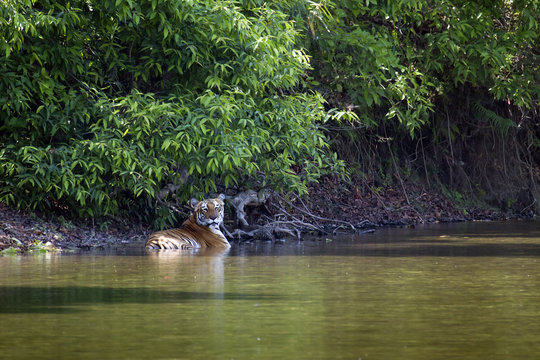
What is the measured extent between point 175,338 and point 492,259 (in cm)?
623

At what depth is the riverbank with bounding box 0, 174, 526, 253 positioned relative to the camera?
47.2ft

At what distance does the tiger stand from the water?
2.12 metres

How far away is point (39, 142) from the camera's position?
15.6 meters

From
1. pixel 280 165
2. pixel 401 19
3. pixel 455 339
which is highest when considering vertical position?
pixel 401 19

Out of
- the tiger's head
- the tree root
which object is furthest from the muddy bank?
the tree root

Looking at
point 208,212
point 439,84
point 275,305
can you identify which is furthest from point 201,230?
point 439,84

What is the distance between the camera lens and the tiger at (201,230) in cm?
1490

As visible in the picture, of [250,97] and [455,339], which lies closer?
[455,339]

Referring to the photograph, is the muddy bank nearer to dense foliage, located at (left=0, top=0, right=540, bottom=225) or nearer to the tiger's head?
dense foliage, located at (left=0, top=0, right=540, bottom=225)

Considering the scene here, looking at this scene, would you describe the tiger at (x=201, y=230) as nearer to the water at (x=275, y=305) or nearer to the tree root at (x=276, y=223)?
the tree root at (x=276, y=223)

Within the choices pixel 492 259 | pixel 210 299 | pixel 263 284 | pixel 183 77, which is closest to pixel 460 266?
pixel 492 259

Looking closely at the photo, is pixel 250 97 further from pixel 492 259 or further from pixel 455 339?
pixel 455 339

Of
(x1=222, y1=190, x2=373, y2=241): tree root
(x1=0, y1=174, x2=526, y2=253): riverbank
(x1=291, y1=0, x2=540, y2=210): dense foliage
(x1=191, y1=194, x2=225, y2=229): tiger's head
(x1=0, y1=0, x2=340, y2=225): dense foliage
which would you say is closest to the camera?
(x1=0, y1=0, x2=340, y2=225): dense foliage

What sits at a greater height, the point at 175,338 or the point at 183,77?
the point at 183,77
